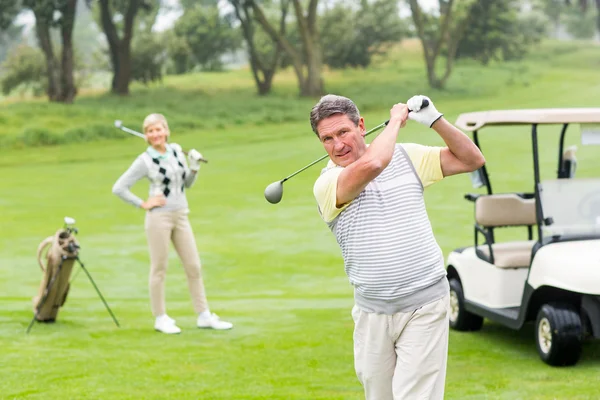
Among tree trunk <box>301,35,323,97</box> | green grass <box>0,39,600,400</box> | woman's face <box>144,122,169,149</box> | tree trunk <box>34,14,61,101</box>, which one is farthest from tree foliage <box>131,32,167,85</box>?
woman's face <box>144,122,169,149</box>

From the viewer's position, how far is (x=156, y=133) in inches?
310

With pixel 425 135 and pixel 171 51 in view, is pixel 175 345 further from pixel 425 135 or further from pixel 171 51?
pixel 171 51

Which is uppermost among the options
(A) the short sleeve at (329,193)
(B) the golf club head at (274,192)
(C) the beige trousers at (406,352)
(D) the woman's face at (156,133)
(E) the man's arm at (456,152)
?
(E) the man's arm at (456,152)

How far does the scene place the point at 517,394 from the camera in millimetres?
6094

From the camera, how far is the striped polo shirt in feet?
12.9

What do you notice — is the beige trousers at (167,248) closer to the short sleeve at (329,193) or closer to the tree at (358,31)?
the short sleeve at (329,193)

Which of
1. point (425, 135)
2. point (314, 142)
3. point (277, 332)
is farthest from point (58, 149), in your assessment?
point (277, 332)

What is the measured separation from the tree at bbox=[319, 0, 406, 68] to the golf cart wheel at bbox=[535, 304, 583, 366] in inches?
1028

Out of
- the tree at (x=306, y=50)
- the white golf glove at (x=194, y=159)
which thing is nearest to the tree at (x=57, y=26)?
the tree at (x=306, y=50)

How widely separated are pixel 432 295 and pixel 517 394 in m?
2.27

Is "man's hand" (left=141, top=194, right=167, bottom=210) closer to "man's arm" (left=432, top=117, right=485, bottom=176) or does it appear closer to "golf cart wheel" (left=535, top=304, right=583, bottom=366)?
"golf cart wheel" (left=535, top=304, right=583, bottom=366)

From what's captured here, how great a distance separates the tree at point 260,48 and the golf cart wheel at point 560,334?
2561cm

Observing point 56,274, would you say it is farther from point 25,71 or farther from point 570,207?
point 25,71

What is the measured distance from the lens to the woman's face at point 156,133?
7.86 meters
